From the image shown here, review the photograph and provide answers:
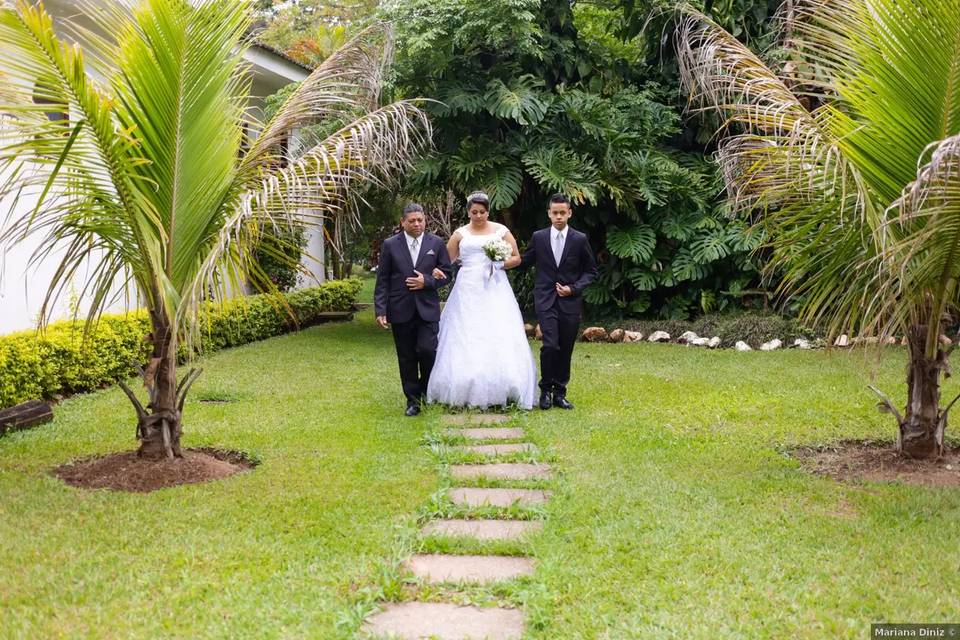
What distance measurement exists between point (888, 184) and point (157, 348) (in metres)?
4.61

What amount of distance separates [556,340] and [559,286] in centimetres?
49

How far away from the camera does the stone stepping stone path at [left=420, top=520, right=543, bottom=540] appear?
4484 millimetres

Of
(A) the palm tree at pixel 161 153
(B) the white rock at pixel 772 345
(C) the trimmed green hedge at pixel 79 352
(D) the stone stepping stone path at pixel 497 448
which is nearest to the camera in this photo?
(A) the palm tree at pixel 161 153

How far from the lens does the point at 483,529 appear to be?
Answer: 4.63 meters

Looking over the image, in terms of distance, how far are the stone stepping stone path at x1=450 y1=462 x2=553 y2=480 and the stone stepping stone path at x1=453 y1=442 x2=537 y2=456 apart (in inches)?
8.8

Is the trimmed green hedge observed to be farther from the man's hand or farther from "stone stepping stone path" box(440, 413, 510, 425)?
"stone stepping stone path" box(440, 413, 510, 425)

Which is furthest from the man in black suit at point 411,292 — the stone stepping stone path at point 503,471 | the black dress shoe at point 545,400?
the stone stepping stone path at point 503,471

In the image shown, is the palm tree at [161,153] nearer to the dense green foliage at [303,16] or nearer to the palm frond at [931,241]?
the palm frond at [931,241]

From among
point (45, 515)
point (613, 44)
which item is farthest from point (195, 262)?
point (613, 44)

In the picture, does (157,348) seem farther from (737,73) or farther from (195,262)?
(737,73)

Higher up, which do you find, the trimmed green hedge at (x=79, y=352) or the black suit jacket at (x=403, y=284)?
the black suit jacket at (x=403, y=284)

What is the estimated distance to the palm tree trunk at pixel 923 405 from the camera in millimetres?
5633

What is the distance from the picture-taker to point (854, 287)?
5.35 m

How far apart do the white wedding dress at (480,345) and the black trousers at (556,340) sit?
160mm
